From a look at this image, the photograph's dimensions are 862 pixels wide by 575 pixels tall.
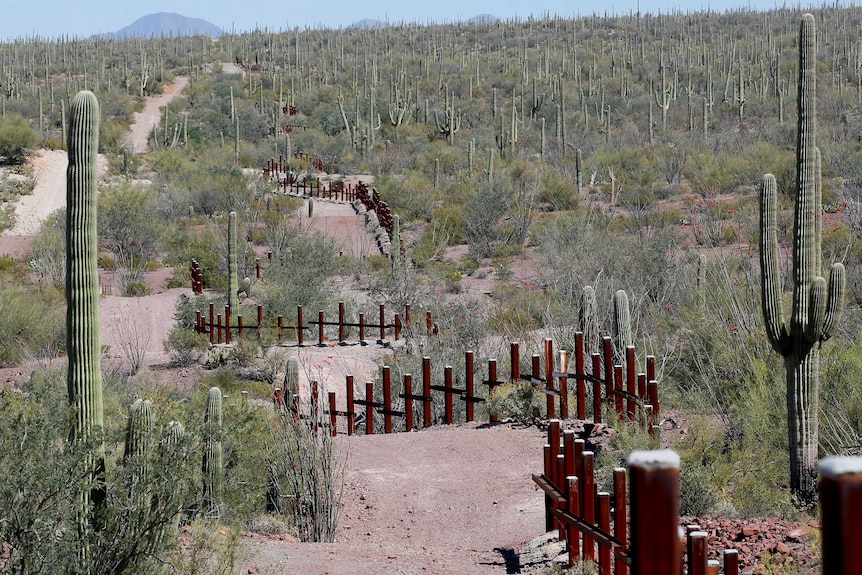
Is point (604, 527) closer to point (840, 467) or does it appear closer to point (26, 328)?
point (840, 467)

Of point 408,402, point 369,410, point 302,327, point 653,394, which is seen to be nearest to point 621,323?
point 653,394

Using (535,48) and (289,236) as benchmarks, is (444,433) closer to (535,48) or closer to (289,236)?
(289,236)

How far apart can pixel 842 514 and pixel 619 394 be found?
972 cm

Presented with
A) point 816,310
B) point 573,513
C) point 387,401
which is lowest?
point 387,401

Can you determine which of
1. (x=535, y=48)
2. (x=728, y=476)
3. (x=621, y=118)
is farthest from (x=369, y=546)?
(x=535, y=48)

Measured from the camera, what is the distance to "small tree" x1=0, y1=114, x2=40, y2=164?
4494cm

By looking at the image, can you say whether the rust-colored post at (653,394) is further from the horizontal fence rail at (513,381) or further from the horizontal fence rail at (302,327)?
the horizontal fence rail at (302,327)

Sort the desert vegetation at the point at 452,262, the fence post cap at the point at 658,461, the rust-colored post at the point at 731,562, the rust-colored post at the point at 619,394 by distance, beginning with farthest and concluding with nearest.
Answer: the rust-colored post at the point at 619,394, the desert vegetation at the point at 452,262, the rust-colored post at the point at 731,562, the fence post cap at the point at 658,461

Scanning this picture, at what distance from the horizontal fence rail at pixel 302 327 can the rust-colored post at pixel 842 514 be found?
16534 millimetres

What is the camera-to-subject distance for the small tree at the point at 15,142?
147ft

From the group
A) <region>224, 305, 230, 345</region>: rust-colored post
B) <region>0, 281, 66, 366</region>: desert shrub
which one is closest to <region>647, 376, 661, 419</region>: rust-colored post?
<region>224, 305, 230, 345</region>: rust-colored post

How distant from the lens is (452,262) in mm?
28656

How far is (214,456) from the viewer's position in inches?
341

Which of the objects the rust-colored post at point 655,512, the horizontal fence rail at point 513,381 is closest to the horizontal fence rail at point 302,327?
the horizontal fence rail at point 513,381
